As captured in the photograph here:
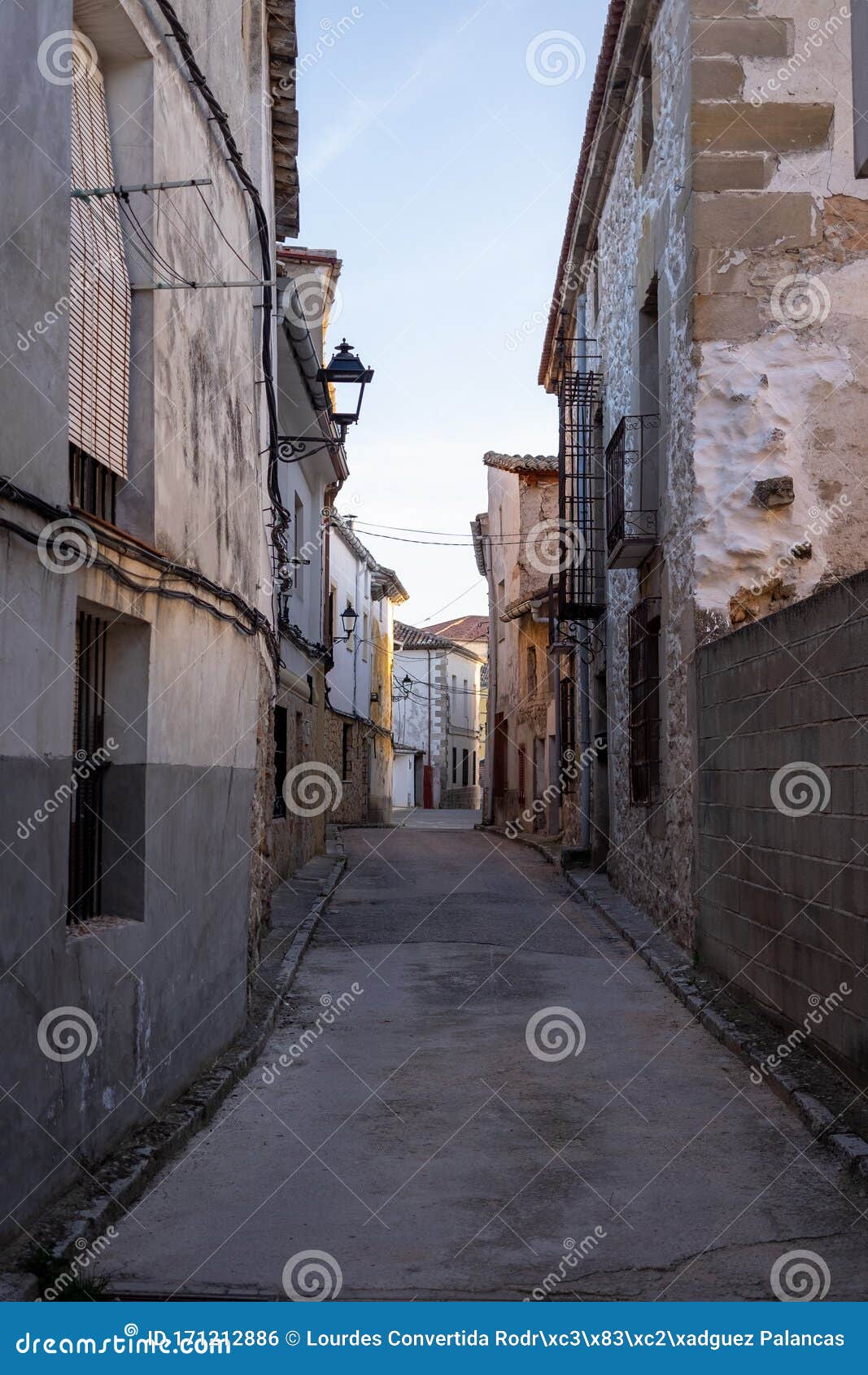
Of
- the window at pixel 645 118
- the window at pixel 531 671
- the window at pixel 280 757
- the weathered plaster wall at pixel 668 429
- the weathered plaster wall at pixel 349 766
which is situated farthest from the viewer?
the window at pixel 531 671

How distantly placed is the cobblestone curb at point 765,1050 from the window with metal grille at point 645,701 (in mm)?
1289

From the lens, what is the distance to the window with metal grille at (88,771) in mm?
4992

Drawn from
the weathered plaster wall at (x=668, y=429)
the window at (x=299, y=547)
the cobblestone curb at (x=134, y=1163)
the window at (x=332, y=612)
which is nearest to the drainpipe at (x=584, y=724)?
the weathered plaster wall at (x=668, y=429)

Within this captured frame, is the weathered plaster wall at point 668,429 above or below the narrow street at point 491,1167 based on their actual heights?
above

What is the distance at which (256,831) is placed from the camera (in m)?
8.84

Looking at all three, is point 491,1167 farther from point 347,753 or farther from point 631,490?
point 347,753

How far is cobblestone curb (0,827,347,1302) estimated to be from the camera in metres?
3.71

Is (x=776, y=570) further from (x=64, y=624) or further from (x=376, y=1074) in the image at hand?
(x=64, y=624)

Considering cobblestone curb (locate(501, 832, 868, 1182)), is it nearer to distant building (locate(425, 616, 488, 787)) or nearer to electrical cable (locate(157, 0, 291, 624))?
electrical cable (locate(157, 0, 291, 624))

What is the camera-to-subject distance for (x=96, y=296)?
17.0ft

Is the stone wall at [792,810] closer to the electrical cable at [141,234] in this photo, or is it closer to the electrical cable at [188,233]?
the electrical cable at [141,234]

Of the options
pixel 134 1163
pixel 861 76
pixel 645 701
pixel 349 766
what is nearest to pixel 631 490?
pixel 645 701

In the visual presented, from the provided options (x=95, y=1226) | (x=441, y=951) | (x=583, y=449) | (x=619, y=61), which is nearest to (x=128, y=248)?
(x=95, y=1226)

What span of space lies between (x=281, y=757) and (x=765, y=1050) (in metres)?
10.1
